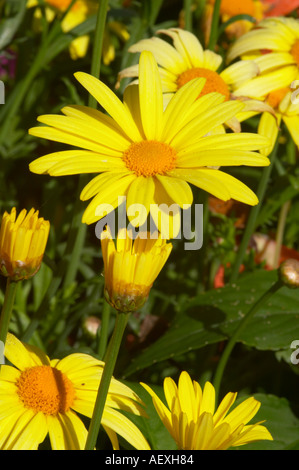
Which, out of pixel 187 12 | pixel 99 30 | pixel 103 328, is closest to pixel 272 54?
pixel 187 12

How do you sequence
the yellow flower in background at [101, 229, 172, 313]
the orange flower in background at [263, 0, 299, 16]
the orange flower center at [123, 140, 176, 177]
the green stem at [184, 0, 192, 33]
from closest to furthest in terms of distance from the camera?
the yellow flower in background at [101, 229, 172, 313] → the orange flower center at [123, 140, 176, 177] → the green stem at [184, 0, 192, 33] → the orange flower in background at [263, 0, 299, 16]

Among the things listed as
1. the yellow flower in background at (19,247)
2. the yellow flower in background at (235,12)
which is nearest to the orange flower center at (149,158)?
the yellow flower in background at (19,247)

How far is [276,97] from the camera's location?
89 cm

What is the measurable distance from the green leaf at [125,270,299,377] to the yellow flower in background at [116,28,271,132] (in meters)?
0.22

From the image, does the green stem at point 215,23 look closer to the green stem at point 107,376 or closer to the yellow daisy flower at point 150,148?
the yellow daisy flower at point 150,148

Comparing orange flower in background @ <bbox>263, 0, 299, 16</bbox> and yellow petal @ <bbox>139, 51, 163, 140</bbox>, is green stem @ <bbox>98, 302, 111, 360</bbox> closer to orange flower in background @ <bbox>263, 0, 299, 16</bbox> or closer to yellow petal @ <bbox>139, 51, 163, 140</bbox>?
yellow petal @ <bbox>139, 51, 163, 140</bbox>

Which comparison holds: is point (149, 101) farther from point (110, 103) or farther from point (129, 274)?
point (129, 274)

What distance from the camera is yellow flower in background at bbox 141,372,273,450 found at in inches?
21.9

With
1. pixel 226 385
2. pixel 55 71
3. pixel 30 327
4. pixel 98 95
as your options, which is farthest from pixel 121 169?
pixel 55 71

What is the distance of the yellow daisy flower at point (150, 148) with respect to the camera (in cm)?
62

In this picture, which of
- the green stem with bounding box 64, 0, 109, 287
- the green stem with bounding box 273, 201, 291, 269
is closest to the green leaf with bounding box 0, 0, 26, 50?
the green stem with bounding box 64, 0, 109, 287

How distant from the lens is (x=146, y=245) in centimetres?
57
